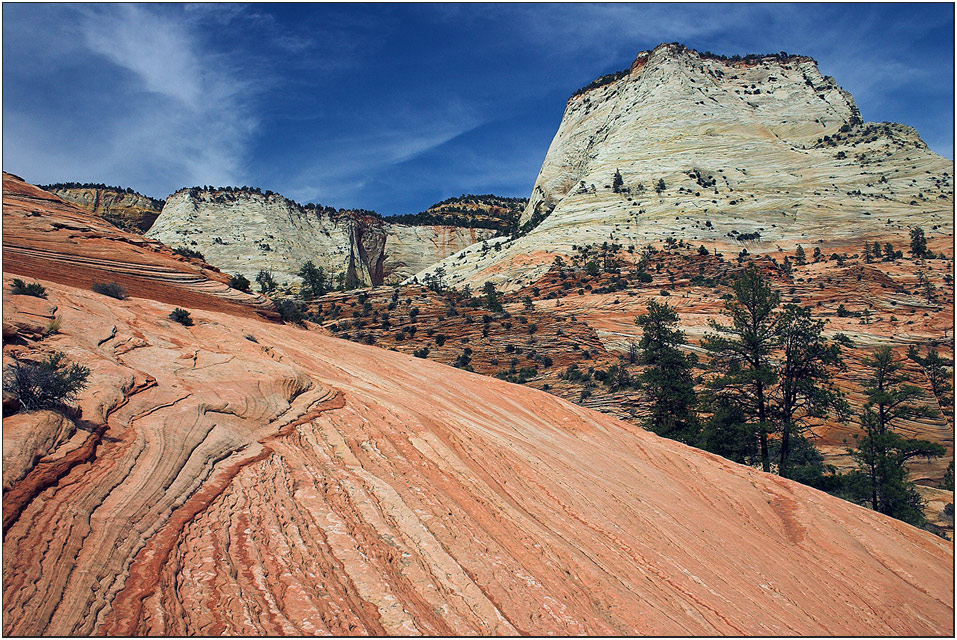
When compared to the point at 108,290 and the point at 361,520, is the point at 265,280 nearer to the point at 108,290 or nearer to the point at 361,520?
the point at 108,290

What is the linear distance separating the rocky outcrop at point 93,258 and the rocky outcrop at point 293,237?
167 feet

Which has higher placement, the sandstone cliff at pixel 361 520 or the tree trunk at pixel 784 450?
the sandstone cliff at pixel 361 520

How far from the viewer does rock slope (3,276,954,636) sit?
4500 millimetres

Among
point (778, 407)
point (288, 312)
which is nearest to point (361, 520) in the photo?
point (288, 312)

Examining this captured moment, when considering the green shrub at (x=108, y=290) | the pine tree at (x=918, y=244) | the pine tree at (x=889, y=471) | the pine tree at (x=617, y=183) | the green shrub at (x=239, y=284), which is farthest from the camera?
the pine tree at (x=617, y=183)

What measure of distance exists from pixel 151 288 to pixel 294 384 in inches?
421

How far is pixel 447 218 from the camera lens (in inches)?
4220

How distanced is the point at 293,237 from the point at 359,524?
8130 cm

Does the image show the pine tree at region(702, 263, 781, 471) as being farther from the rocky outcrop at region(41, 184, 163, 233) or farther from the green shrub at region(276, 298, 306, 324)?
the rocky outcrop at region(41, 184, 163, 233)

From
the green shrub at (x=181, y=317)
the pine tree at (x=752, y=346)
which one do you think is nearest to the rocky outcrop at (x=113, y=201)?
the green shrub at (x=181, y=317)

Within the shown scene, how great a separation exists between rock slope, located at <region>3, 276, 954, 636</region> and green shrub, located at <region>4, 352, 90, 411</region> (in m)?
0.29

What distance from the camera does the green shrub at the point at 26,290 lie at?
902 cm

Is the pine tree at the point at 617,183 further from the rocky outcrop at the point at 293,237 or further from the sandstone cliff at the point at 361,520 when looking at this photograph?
the sandstone cliff at the point at 361,520

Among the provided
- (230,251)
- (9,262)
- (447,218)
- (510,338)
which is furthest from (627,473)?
(447,218)
